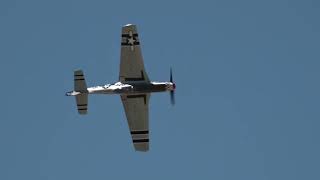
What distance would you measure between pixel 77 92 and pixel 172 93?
6.84m

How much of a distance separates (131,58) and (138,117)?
5073 millimetres

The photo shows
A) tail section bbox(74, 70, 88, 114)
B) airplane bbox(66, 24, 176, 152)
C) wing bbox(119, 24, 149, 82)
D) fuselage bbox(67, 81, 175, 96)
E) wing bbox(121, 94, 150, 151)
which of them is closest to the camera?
tail section bbox(74, 70, 88, 114)

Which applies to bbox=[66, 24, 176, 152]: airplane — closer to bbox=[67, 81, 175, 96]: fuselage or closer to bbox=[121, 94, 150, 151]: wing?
bbox=[67, 81, 175, 96]: fuselage

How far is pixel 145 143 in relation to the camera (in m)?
69.2

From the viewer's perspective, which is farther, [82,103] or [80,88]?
[82,103]

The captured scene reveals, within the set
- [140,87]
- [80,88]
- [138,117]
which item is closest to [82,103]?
[80,88]

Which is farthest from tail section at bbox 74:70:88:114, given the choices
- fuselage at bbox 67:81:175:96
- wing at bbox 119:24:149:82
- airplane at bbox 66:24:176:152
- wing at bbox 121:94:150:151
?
wing at bbox 121:94:150:151

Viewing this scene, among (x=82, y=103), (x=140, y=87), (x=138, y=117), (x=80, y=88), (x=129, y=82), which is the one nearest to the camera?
(x=80, y=88)

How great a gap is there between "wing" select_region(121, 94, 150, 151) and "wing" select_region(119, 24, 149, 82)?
6.59ft

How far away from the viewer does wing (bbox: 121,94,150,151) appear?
222 feet

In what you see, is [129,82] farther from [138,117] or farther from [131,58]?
[138,117]

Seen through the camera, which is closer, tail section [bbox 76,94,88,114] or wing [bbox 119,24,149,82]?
tail section [bbox 76,94,88,114]

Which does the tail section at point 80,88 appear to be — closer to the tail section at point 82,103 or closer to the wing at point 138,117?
the tail section at point 82,103

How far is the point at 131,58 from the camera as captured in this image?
65.9 metres
